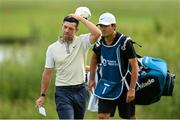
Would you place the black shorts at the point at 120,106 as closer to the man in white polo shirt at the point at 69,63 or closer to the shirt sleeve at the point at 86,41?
the man in white polo shirt at the point at 69,63

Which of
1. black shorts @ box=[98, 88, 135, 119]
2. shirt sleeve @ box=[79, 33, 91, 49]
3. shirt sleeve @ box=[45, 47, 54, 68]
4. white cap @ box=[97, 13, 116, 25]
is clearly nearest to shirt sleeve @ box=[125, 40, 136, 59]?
white cap @ box=[97, 13, 116, 25]

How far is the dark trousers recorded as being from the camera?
7957 mm

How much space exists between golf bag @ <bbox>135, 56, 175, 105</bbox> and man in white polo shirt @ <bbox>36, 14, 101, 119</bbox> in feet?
2.21

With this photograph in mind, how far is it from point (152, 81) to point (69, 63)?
3.14 feet

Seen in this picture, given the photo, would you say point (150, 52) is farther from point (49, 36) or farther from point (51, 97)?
point (49, 36)

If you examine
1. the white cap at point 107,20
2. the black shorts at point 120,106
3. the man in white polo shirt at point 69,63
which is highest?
the white cap at point 107,20

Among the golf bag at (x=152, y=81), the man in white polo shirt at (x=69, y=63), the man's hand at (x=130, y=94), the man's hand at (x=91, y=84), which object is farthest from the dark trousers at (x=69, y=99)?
the golf bag at (x=152, y=81)

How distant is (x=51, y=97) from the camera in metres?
12.8

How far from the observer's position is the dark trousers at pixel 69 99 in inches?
313

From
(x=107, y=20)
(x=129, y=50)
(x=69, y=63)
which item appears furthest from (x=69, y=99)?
(x=107, y=20)

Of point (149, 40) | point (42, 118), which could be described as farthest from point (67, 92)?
point (149, 40)

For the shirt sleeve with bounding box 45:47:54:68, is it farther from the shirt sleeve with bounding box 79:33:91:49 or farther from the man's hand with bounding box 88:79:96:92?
the man's hand with bounding box 88:79:96:92

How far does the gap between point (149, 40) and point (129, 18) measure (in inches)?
479

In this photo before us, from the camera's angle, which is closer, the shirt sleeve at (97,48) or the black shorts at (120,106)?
the shirt sleeve at (97,48)
